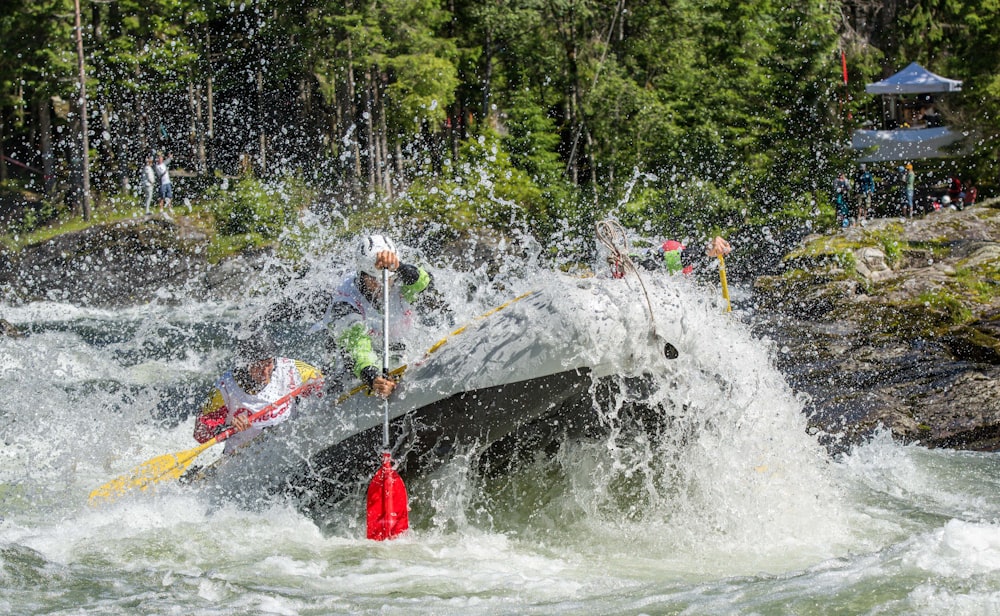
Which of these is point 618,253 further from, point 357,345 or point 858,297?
point 858,297

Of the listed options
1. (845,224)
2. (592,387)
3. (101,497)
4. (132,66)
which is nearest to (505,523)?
(592,387)

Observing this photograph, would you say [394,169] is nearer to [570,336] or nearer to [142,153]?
[142,153]

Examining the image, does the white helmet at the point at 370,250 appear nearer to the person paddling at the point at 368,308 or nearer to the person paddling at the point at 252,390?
the person paddling at the point at 368,308

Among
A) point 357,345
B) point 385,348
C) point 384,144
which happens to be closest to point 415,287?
point 357,345

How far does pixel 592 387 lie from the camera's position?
634cm

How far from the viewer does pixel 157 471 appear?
743 cm

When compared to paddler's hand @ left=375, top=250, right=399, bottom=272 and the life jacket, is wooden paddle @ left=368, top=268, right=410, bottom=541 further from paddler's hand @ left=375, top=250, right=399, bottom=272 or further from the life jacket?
the life jacket

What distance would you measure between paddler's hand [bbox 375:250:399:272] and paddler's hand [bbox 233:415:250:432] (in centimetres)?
163

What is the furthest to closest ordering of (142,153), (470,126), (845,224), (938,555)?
(142,153)
(470,126)
(845,224)
(938,555)

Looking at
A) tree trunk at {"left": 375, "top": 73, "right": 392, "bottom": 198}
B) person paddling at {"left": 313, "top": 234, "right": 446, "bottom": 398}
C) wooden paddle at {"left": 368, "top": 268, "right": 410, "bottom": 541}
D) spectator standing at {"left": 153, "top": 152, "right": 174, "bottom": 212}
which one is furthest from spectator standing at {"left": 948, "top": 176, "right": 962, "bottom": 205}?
wooden paddle at {"left": 368, "top": 268, "right": 410, "bottom": 541}

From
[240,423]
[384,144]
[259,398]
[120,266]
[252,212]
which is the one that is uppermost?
[259,398]

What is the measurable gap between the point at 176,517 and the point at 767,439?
3922mm

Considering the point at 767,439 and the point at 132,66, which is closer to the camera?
the point at 767,439

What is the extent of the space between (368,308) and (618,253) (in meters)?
1.73
